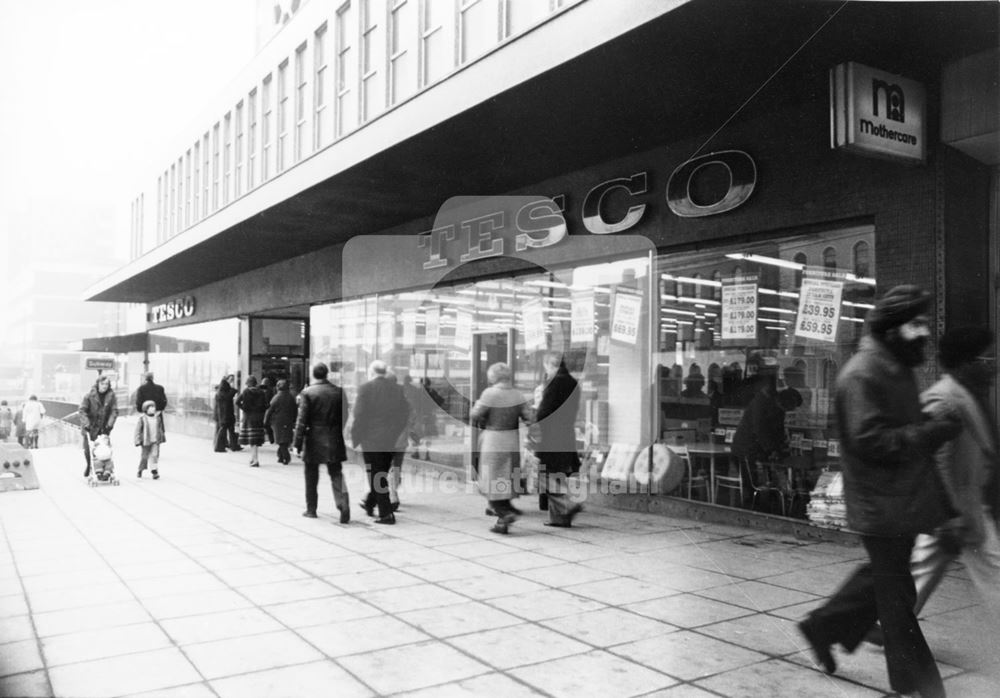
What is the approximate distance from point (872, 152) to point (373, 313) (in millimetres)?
10809

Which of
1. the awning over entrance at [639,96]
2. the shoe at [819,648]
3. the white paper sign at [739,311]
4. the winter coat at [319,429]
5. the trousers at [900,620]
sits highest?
the awning over entrance at [639,96]

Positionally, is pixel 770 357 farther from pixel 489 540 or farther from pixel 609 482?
pixel 489 540

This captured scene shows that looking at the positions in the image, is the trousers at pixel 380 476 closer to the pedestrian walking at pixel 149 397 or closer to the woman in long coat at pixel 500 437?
the woman in long coat at pixel 500 437

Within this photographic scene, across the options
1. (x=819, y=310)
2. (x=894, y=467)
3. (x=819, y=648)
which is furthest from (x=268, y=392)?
(x=894, y=467)

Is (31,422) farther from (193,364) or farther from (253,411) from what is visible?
(253,411)

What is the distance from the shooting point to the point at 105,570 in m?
6.66

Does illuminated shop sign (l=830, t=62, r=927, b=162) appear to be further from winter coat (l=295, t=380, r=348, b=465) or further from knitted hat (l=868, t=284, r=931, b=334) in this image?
winter coat (l=295, t=380, r=348, b=465)

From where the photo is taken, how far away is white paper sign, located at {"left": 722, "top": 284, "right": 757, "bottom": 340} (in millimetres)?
8703

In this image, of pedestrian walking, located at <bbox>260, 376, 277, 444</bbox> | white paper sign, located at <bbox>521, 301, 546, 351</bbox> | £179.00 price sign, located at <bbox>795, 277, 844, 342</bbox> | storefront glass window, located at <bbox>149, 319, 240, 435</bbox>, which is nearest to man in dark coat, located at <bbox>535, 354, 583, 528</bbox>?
£179.00 price sign, located at <bbox>795, 277, 844, 342</bbox>

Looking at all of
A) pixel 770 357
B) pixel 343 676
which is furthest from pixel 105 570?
pixel 770 357

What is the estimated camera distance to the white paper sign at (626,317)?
1005cm

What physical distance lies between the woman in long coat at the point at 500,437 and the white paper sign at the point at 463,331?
4607 mm

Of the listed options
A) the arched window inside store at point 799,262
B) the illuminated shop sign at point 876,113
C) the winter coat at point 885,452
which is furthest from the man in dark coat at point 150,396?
the winter coat at point 885,452

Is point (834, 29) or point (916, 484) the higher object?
point (834, 29)
